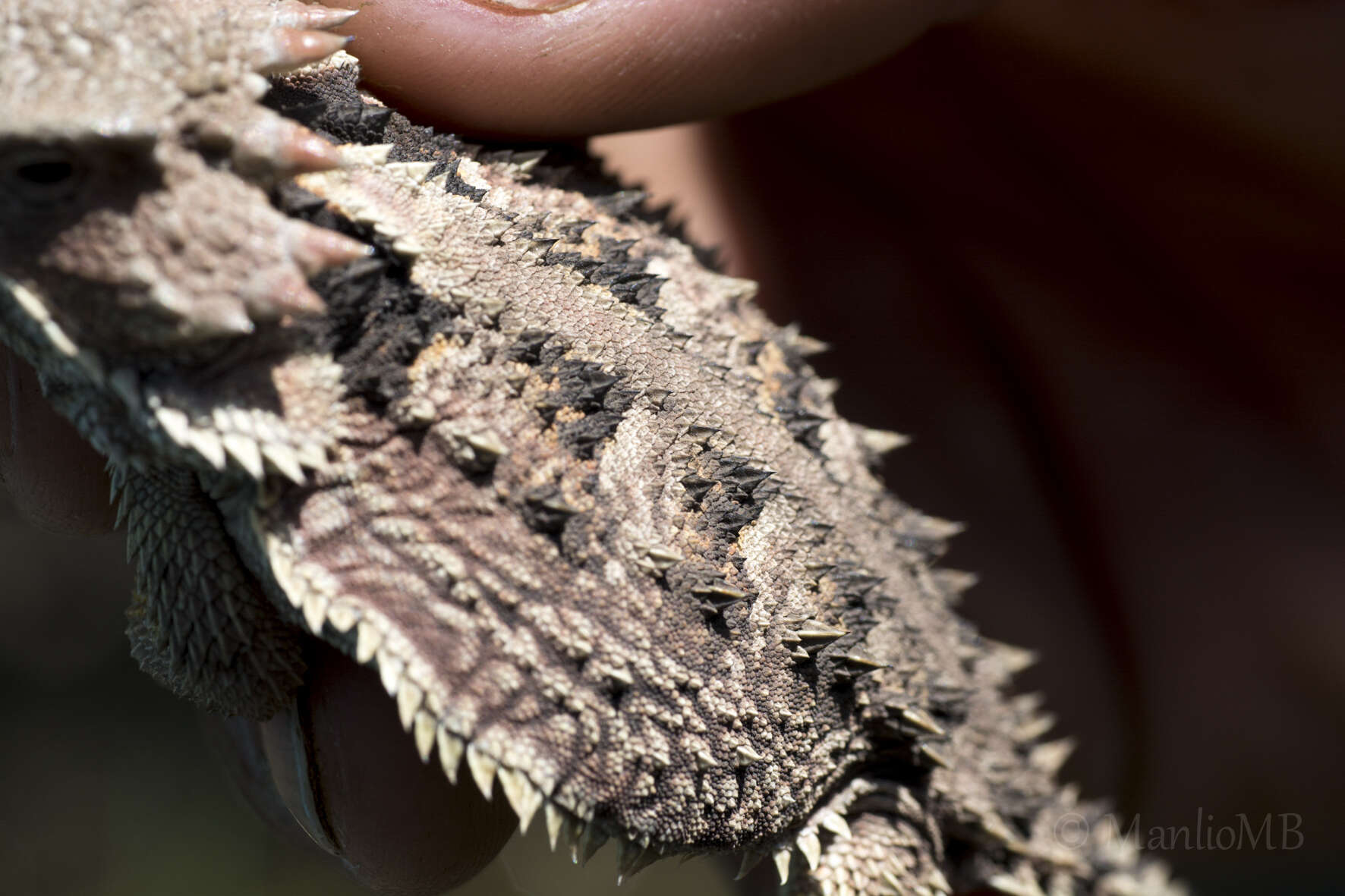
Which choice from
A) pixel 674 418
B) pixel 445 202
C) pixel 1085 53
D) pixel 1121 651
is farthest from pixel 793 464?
pixel 1121 651

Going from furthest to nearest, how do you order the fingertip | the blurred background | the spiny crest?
the blurred background, the fingertip, the spiny crest

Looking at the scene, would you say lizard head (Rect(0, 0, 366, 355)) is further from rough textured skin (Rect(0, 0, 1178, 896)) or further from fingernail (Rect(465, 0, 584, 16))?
fingernail (Rect(465, 0, 584, 16))

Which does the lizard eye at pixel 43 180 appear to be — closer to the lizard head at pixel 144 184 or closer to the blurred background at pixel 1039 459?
the lizard head at pixel 144 184

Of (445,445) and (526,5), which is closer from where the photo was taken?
(445,445)

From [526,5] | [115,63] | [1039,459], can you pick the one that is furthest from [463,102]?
[1039,459]

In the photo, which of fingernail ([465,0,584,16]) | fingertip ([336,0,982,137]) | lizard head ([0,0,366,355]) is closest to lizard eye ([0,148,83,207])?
lizard head ([0,0,366,355])

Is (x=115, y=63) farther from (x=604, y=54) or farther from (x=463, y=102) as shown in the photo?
(x=604, y=54)
